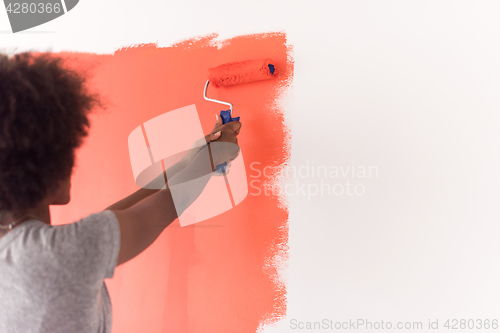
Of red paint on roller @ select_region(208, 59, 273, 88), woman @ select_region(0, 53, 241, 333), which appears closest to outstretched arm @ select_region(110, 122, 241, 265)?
woman @ select_region(0, 53, 241, 333)

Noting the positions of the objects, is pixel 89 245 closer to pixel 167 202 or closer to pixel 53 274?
pixel 53 274

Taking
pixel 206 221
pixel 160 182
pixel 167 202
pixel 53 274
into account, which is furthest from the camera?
pixel 206 221

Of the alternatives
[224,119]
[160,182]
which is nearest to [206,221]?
[160,182]

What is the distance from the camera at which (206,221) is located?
0.85 meters

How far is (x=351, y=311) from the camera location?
708 mm

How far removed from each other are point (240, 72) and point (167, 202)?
1.21 ft

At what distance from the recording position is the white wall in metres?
0.64

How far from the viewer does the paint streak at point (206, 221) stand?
2.54 feet

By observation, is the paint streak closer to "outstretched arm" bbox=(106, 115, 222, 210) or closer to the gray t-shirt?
"outstretched arm" bbox=(106, 115, 222, 210)

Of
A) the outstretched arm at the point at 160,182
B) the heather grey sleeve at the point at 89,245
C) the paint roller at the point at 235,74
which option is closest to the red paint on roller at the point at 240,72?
the paint roller at the point at 235,74

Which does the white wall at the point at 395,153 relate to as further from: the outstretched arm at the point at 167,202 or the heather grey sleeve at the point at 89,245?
the heather grey sleeve at the point at 89,245

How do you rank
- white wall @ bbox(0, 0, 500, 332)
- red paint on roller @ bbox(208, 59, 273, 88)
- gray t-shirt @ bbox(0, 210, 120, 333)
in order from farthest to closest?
red paint on roller @ bbox(208, 59, 273, 88), white wall @ bbox(0, 0, 500, 332), gray t-shirt @ bbox(0, 210, 120, 333)

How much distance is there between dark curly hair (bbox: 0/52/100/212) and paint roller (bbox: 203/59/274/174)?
322 millimetres

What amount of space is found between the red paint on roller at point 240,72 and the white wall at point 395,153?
0.26 feet
